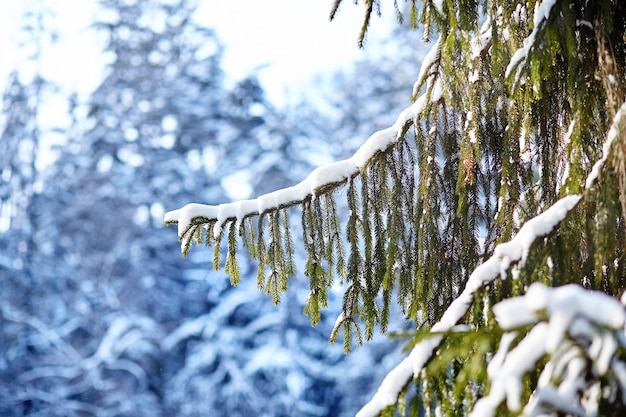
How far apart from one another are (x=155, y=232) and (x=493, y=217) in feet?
55.1

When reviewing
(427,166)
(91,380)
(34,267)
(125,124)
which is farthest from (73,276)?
(427,166)

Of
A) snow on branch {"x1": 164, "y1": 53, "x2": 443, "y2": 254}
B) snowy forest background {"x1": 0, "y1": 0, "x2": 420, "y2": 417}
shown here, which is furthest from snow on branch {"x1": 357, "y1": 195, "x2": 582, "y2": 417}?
snowy forest background {"x1": 0, "y1": 0, "x2": 420, "y2": 417}

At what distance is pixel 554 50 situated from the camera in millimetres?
2016

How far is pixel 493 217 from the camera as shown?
2582 mm

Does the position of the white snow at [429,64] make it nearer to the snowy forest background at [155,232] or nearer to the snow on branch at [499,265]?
the snow on branch at [499,265]

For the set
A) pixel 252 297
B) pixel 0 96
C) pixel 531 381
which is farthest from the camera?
pixel 0 96

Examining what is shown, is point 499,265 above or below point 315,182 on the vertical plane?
below

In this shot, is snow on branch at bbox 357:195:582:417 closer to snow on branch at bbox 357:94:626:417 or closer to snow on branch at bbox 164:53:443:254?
snow on branch at bbox 357:94:626:417

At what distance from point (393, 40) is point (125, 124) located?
24.3 ft

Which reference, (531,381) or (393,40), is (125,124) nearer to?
(393,40)

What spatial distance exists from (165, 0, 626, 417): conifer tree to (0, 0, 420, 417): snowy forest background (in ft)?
47.2

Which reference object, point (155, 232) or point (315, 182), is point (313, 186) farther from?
point (155, 232)

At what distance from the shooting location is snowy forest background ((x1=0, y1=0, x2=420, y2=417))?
17.1 metres

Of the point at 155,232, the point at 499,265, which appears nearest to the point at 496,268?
the point at 499,265
